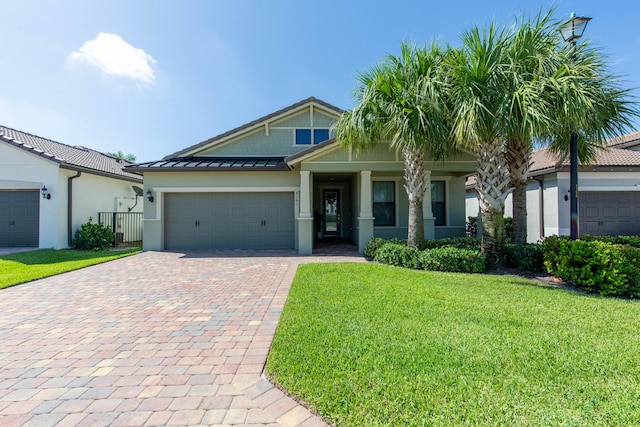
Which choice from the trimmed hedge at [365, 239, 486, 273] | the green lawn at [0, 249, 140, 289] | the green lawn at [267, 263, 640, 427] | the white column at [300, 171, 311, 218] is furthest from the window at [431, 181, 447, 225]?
the green lawn at [0, 249, 140, 289]

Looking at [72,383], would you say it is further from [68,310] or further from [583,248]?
[583,248]

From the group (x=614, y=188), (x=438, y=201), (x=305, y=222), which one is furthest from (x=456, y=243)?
(x=614, y=188)

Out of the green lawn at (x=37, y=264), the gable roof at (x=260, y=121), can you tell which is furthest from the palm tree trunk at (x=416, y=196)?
the green lawn at (x=37, y=264)

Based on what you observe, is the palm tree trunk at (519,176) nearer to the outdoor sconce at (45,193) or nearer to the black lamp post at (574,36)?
the black lamp post at (574,36)

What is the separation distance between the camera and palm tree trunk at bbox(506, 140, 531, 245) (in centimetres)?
804

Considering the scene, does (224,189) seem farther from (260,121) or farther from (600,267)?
(600,267)

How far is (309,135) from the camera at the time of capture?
45.8 feet

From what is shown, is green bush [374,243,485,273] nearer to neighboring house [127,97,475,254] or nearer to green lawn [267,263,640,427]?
green lawn [267,263,640,427]

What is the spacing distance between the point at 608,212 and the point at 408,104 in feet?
38.3

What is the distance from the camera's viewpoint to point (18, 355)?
3295mm

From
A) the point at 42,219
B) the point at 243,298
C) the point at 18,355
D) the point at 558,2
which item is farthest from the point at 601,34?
the point at 42,219

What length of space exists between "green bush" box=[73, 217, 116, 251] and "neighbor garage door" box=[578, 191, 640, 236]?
68.7ft

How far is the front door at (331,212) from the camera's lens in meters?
16.0

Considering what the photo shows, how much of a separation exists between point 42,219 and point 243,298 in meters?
12.0
